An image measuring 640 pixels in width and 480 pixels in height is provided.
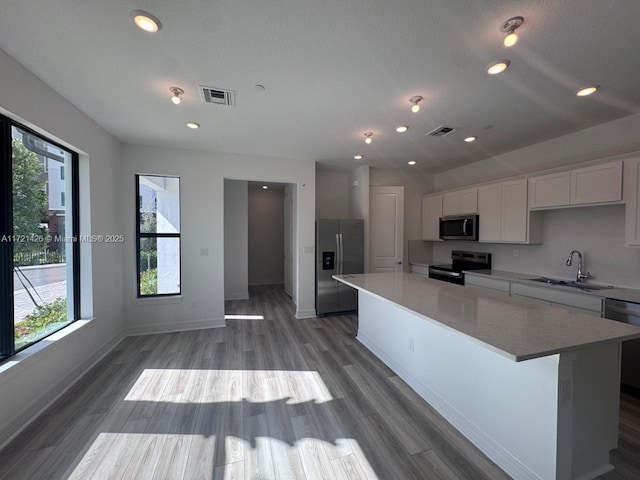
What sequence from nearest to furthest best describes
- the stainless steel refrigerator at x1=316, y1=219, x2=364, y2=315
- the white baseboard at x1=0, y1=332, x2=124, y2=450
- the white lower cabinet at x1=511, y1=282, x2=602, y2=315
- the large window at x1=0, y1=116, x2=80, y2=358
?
the white baseboard at x1=0, y1=332, x2=124, y2=450 → the large window at x1=0, y1=116, x2=80, y2=358 → the white lower cabinet at x1=511, y1=282, x2=602, y2=315 → the stainless steel refrigerator at x1=316, y1=219, x2=364, y2=315

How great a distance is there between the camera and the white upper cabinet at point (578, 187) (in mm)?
2666

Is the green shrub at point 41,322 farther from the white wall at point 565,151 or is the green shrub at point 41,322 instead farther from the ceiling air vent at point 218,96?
the white wall at point 565,151

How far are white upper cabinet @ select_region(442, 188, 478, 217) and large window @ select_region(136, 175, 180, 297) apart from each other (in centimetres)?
458

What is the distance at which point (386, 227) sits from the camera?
5098mm

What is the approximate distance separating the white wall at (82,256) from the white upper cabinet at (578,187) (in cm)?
524

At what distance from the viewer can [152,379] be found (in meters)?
2.61

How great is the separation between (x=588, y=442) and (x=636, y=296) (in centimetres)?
181

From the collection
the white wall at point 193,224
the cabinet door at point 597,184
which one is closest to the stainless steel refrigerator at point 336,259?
the white wall at point 193,224

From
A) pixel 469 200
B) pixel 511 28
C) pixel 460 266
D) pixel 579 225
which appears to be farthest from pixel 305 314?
pixel 511 28

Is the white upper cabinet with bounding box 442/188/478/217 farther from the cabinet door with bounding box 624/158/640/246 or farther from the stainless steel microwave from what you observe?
the cabinet door with bounding box 624/158/640/246

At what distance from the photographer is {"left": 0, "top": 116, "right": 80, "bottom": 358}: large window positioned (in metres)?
1.98

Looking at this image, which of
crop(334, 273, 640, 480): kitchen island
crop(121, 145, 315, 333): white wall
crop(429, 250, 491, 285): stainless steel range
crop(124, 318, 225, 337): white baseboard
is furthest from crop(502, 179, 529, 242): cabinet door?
crop(124, 318, 225, 337): white baseboard

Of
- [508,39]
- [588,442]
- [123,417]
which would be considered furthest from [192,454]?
[508,39]

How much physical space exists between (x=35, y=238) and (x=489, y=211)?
541 cm
